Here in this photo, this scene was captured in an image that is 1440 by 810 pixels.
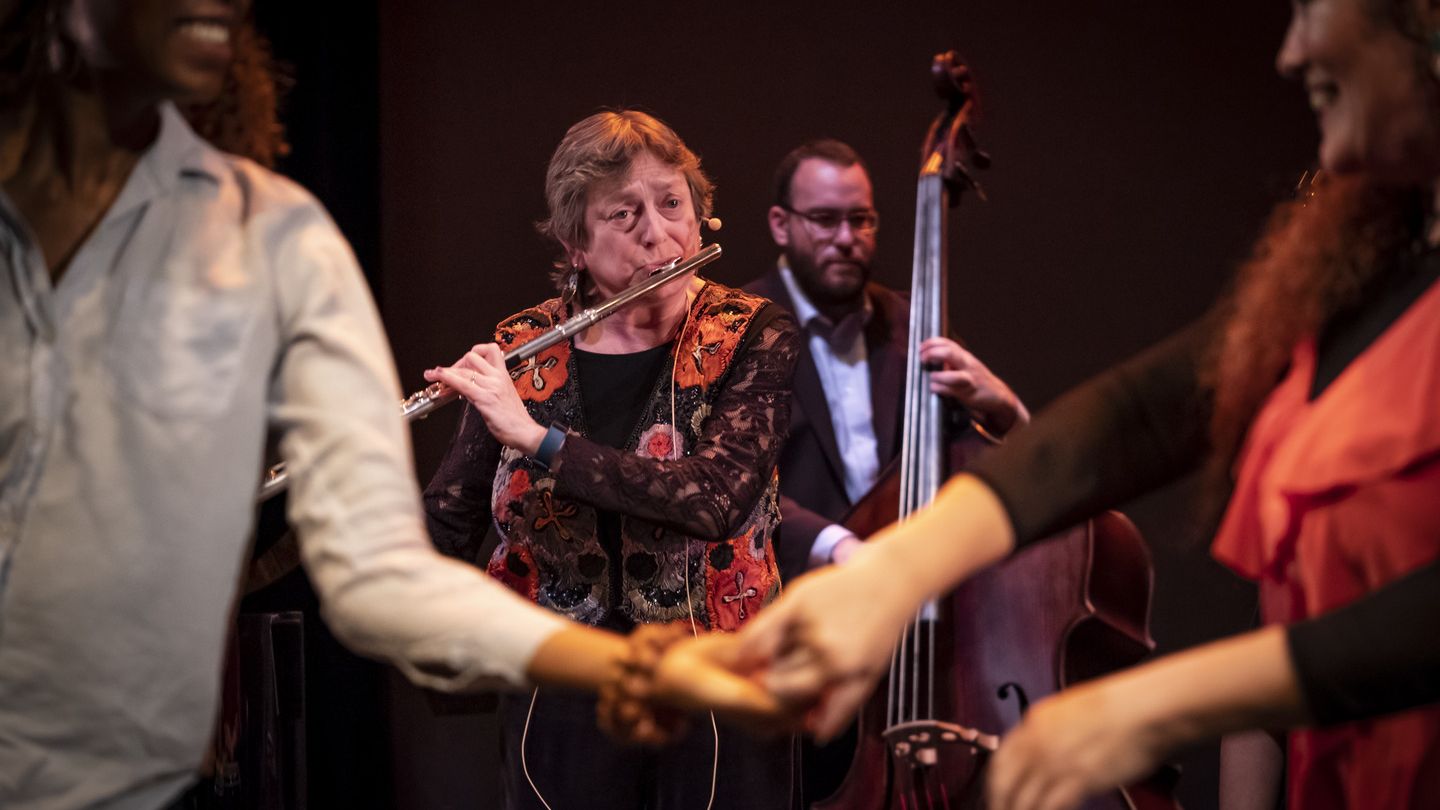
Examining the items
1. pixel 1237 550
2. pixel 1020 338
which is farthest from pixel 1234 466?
pixel 1020 338

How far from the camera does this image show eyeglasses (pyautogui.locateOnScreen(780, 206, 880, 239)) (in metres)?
3.24

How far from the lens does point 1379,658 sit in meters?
0.92

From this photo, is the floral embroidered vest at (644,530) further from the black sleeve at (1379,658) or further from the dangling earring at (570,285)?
the black sleeve at (1379,658)

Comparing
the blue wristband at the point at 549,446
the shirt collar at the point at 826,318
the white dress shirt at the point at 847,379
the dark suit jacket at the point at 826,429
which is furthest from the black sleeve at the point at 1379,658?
the shirt collar at the point at 826,318

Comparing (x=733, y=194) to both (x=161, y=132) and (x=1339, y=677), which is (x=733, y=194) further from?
(x=1339, y=677)

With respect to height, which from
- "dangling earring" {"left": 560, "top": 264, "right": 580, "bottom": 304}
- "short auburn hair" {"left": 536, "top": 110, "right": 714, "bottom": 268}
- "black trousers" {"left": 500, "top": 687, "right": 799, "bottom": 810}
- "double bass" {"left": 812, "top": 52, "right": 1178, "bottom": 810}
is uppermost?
"short auburn hair" {"left": 536, "top": 110, "right": 714, "bottom": 268}

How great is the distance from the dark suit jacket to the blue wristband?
63cm

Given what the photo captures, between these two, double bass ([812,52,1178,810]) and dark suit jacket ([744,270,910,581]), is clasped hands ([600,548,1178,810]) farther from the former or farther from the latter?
dark suit jacket ([744,270,910,581])

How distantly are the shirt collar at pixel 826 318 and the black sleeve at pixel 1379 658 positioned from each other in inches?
90.9

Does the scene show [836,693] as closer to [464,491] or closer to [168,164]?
[168,164]

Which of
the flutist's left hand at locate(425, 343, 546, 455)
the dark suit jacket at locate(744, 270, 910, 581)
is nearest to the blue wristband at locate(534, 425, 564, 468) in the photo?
the flutist's left hand at locate(425, 343, 546, 455)

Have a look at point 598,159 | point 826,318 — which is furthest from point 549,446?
point 826,318

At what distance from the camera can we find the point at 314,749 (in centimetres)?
331

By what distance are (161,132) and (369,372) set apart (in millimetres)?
246
